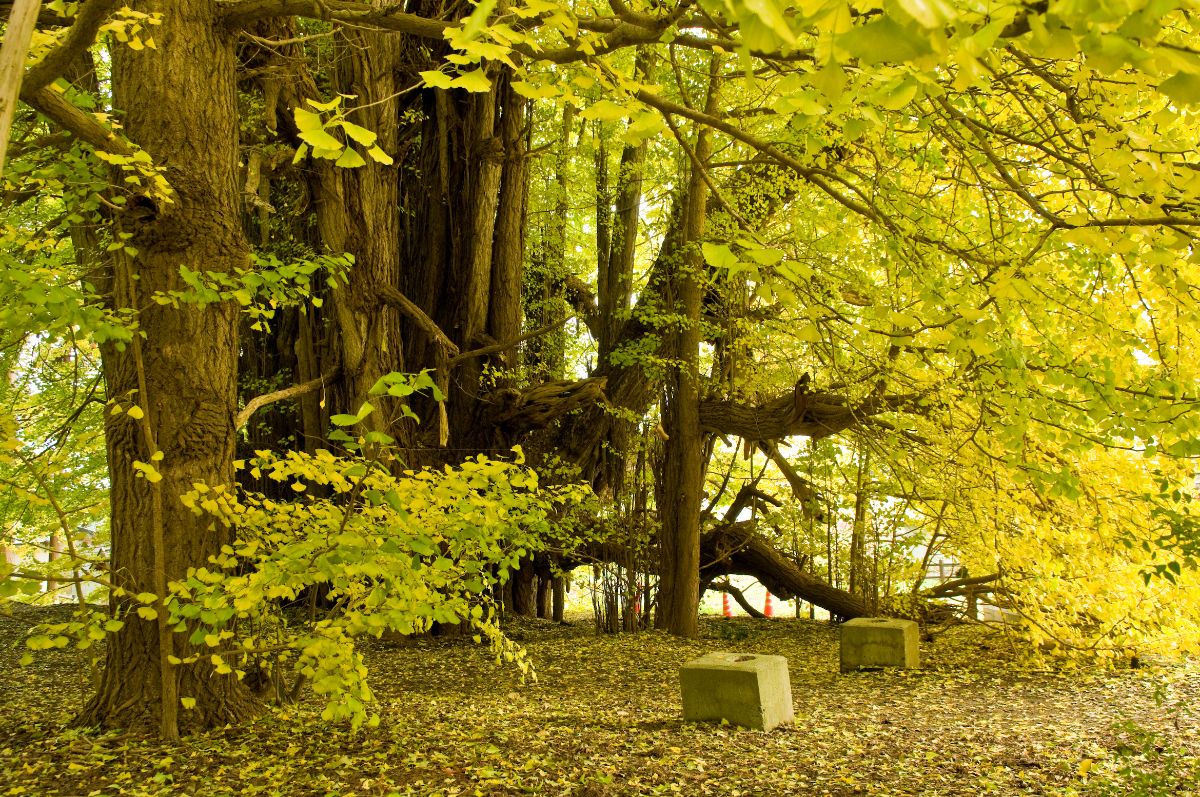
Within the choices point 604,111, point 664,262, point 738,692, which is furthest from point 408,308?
point 604,111

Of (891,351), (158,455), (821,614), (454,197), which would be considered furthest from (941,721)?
(821,614)

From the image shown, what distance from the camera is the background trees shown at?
2875 millimetres

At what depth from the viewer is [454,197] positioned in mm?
8773

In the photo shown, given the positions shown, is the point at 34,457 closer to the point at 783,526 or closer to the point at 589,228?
the point at 783,526

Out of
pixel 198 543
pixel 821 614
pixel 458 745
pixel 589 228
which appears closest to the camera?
pixel 198 543

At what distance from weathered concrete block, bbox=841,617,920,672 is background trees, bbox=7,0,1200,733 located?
880mm

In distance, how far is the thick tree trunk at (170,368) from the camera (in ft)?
13.1

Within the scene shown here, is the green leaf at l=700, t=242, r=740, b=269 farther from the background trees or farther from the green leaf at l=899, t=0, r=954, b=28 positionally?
the green leaf at l=899, t=0, r=954, b=28

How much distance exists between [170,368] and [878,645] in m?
5.72

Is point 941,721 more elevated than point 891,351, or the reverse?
point 891,351

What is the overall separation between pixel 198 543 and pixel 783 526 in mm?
7800

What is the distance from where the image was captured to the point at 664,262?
29.2 ft

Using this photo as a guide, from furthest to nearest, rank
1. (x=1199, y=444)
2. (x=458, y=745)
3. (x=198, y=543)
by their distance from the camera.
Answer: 1. (x=458, y=745)
2. (x=198, y=543)
3. (x=1199, y=444)

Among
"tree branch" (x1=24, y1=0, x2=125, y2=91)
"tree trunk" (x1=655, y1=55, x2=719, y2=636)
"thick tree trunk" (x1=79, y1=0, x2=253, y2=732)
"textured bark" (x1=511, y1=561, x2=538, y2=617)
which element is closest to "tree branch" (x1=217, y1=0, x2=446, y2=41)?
"thick tree trunk" (x1=79, y1=0, x2=253, y2=732)
